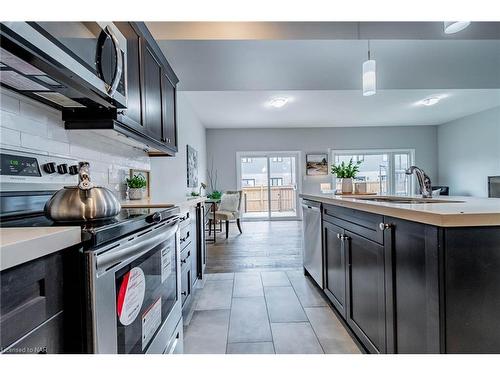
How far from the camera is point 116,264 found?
0.85m

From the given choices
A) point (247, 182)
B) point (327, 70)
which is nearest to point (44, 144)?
point (327, 70)

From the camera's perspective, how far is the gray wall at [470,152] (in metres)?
5.93

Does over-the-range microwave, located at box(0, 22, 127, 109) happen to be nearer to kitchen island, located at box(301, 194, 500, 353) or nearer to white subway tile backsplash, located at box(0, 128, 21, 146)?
white subway tile backsplash, located at box(0, 128, 21, 146)

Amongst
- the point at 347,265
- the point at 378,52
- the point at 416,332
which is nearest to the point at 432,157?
the point at 378,52

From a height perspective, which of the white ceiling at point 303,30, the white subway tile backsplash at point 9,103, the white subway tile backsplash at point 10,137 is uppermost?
the white ceiling at point 303,30

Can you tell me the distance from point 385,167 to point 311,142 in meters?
2.32

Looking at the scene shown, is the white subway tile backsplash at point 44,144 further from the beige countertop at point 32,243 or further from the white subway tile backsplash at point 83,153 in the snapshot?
the beige countertop at point 32,243

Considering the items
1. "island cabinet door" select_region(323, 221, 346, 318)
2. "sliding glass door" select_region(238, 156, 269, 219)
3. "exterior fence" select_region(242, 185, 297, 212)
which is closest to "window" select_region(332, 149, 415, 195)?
"exterior fence" select_region(242, 185, 297, 212)

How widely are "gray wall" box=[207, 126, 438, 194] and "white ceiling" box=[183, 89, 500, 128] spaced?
0.30m

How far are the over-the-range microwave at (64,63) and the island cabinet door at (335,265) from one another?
1.55 metres

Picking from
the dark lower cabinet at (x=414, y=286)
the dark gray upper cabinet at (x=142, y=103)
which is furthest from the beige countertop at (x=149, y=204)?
the dark lower cabinet at (x=414, y=286)

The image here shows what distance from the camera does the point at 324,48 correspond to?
2.86 m
